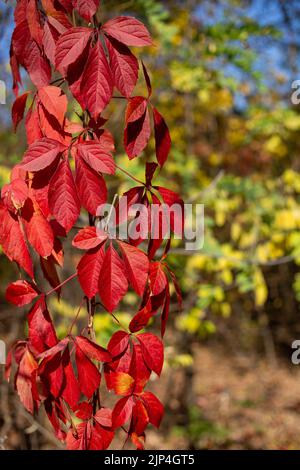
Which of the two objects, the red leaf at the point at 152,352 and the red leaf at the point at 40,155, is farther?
the red leaf at the point at 152,352

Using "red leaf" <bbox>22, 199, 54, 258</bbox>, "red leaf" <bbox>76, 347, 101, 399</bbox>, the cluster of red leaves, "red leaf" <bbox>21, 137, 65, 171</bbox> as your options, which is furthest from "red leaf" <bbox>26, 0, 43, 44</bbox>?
"red leaf" <bbox>76, 347, 101, 399</bbox>

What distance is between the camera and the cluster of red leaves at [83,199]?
1054 mm

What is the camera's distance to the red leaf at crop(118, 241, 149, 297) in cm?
107

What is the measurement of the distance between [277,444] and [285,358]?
1966 mm

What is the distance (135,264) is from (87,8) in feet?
1.84

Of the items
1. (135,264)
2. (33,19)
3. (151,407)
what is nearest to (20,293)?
(135,264)

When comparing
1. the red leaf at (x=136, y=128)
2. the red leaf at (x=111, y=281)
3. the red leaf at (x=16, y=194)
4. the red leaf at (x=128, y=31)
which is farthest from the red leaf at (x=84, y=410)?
the red leaf at (x=128, y=31)

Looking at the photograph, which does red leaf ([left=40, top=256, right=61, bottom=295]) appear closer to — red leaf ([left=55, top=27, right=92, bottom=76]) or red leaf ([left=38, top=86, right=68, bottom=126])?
red leaf ([left=38, top=86, right=68, bottom=126])

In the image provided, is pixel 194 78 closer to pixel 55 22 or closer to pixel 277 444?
pixel 55 22

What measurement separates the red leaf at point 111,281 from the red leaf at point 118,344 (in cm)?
12

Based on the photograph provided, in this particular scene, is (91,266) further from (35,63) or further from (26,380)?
(35,63)

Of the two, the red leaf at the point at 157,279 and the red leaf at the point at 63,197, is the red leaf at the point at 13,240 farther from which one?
the red leaf at the point at 157,279

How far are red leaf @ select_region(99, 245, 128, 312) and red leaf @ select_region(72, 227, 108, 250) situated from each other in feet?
0.12
